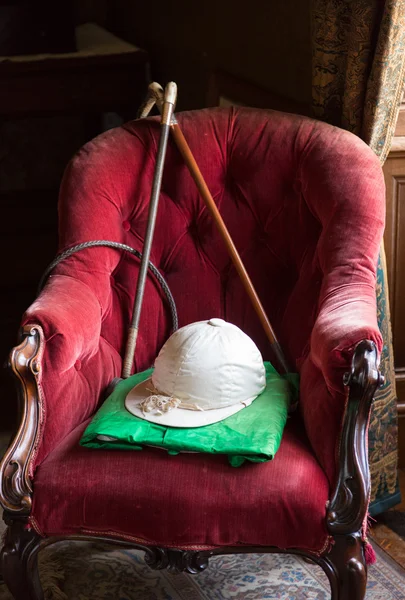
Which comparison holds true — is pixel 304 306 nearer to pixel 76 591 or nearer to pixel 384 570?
pixel 384 570

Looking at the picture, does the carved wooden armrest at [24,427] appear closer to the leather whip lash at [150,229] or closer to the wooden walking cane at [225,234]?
the leather whip lash at [150,229]

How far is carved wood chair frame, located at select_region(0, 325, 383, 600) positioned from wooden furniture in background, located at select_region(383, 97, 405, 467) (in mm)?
816

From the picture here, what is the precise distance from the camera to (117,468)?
152 cm

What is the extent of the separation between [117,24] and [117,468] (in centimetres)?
357

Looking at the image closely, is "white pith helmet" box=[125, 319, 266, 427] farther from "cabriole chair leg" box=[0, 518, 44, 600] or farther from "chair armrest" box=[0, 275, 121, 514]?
"cabriole chair leg" box=[0, 518, 44, 600]

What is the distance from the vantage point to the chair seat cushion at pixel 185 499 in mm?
1463

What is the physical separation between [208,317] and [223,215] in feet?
0.86

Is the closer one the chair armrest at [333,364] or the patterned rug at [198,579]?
the chair armrest at [333,364]

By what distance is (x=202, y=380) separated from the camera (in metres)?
1.63

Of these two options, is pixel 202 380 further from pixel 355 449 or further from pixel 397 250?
pixel 397 250

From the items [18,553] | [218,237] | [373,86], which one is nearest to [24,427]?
[18,553]

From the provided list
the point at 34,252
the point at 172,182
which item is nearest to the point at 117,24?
the point at 34,252

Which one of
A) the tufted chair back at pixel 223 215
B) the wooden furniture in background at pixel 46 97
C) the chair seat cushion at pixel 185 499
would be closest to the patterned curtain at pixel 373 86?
the tufted chair back at pixel 223 215

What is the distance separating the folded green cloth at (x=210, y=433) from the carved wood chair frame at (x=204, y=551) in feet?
0.43
